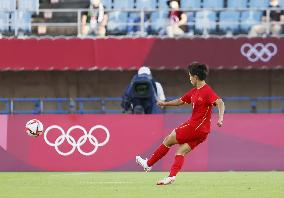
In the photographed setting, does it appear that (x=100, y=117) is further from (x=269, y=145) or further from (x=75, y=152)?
(x=269, y=145)

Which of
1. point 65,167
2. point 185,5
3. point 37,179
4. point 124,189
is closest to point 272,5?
point 185,5

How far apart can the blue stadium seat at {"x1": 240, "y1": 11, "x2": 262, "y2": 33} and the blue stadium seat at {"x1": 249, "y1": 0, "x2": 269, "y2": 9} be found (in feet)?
1.75

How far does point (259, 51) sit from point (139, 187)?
1411cm

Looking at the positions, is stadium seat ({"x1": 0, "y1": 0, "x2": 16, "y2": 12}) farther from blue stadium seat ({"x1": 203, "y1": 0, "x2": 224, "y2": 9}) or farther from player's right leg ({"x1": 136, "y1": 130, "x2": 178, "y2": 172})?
player's right leg ({"x1": 136, "y1": 130, "x2": 178, "y2": 172})

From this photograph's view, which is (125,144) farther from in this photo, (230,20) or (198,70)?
(230,20)

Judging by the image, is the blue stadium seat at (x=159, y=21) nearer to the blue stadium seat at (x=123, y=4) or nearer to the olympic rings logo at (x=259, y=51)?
the blue stadium seat at (x=123, y=4)

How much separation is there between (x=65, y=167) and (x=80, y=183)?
5726mm

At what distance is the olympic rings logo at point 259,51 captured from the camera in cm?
2772

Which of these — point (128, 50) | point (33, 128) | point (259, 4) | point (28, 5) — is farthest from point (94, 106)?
point (33, 128)

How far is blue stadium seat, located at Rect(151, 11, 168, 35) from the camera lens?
28.1m

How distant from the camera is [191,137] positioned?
14.5 m

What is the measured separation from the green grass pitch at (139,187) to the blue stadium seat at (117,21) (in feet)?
36.6

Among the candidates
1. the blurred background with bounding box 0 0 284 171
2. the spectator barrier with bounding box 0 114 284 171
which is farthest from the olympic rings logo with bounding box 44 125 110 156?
the blurred background with bounding box 0 0 284 171

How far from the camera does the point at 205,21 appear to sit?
27875 millimetres
